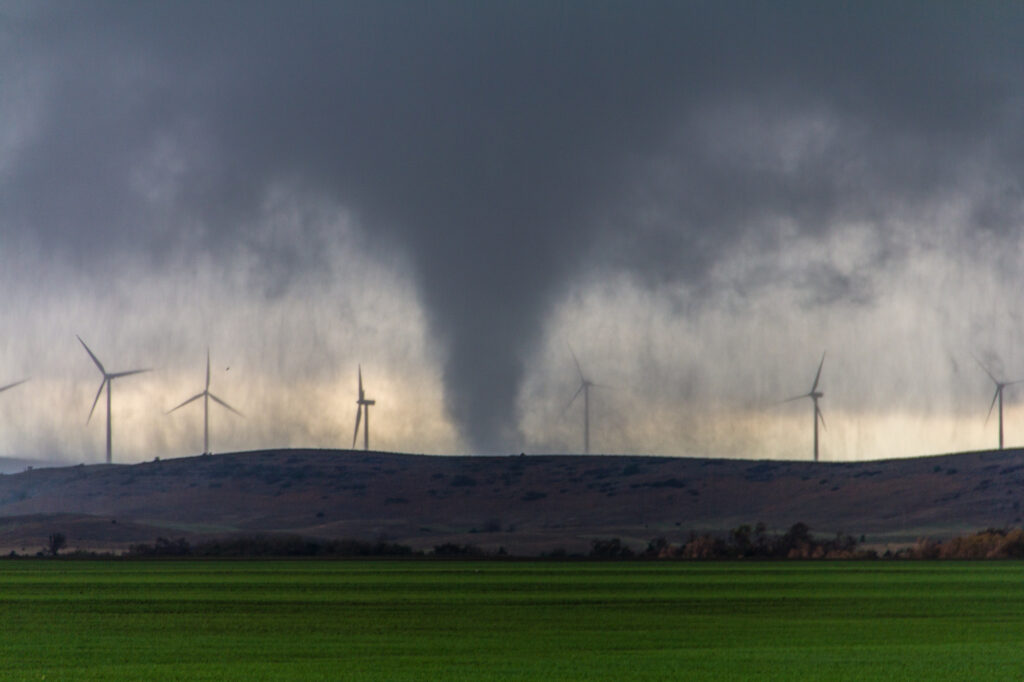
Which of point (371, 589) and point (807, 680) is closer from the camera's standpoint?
point (807, 680)

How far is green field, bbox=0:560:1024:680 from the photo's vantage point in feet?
114

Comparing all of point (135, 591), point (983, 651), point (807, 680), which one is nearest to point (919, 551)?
point (135, 591)

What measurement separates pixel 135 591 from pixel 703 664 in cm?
3551

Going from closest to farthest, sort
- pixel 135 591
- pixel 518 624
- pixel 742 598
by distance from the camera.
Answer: pixel 518 624 → pixel 742 598 → pixel 135 591

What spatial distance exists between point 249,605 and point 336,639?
1463 centimetres

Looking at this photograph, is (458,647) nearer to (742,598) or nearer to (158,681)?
(158,681)

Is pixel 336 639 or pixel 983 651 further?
pixel 336 639

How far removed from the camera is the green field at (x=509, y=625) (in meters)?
34.8

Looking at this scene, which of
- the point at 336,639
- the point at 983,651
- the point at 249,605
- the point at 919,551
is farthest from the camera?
the point at 919,551

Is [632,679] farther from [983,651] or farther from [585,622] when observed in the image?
[585,622]

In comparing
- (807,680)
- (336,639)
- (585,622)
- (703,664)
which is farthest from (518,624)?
(807,680)

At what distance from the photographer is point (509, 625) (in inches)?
1845

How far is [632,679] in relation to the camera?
107ft

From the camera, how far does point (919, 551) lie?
119 m
